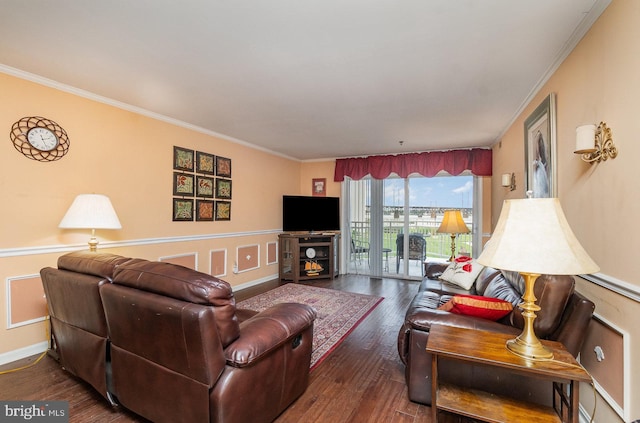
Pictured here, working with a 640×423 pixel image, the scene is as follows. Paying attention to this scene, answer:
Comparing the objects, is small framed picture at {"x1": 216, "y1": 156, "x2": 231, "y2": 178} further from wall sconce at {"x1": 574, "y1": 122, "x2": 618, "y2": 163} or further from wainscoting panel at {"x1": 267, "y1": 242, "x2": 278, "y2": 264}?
wall sconce at {"x1": 574, "y1": 122, "x2": 618, "y2": 163}

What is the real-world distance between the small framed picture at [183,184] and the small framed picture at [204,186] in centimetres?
11

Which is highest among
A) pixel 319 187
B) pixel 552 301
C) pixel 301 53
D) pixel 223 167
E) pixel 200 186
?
pixel 301 53

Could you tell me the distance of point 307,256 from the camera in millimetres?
5223

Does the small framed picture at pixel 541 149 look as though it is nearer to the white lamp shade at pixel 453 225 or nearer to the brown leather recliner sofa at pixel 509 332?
the brown leather recliner sofa at pixel 509 332

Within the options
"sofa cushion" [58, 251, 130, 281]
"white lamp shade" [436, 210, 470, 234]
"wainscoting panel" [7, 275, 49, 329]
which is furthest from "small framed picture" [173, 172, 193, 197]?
"white lamp shade" [436, 210, 470, 234]

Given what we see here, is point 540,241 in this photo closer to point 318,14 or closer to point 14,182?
point 318,14

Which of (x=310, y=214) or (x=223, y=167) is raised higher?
(x=223, y=167)

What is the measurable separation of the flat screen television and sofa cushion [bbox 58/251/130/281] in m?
3.62

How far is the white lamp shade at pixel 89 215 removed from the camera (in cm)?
232

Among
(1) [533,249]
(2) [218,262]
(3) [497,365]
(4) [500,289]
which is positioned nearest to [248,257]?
(2) [218,262]

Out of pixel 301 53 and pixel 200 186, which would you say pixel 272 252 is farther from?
pixel 301 53

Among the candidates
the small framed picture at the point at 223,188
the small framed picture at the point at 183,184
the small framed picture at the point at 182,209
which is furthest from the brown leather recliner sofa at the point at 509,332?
the small framed picture at the point at 223,188

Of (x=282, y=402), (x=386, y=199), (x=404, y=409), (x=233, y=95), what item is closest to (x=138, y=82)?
(x=233, y=95)

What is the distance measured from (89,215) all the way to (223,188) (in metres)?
1.98
